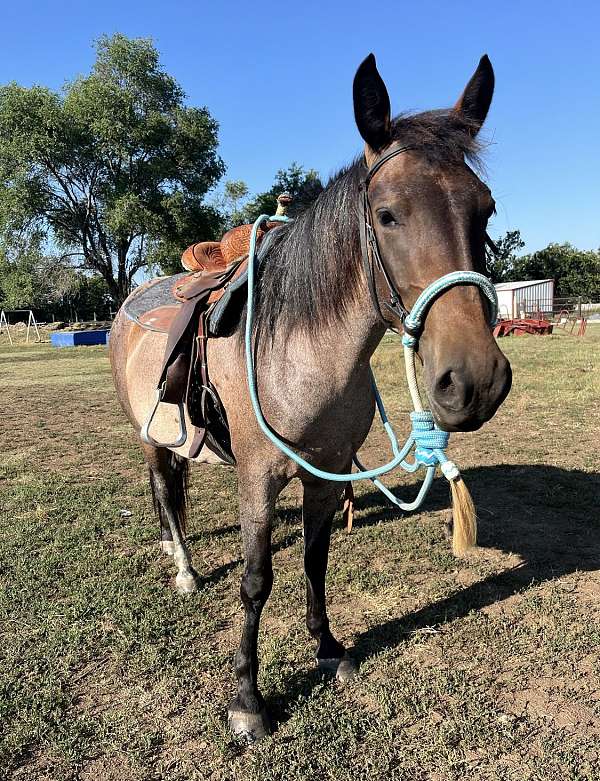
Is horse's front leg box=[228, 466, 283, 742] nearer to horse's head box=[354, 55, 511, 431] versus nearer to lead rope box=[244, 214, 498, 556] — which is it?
lead rope box=[244, 214, 498, 556]

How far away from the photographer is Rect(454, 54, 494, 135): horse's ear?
6.13 feet

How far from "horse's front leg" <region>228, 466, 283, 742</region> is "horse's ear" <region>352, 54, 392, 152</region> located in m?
1.35

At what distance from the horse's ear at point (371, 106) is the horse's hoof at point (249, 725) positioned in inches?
89.3

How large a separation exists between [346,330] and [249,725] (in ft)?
5.56

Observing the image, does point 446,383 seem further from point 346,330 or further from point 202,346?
point 202,346

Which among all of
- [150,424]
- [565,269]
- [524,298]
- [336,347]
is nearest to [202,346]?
[336,347]

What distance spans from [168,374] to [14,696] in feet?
5.40

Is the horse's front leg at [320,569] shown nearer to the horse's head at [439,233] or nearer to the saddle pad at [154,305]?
the horse's head at [439,233]

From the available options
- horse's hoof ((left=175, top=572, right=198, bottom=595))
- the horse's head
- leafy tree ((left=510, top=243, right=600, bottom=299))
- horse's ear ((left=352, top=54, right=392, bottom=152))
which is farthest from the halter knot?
leafy tree ((left=510, top=243, right=600, bottom=299))

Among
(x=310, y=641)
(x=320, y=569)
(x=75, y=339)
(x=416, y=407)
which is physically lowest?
(x=310, y=641)

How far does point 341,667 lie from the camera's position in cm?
262

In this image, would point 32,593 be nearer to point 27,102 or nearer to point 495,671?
point 495,671

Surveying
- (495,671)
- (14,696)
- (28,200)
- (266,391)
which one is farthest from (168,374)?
(28,200)

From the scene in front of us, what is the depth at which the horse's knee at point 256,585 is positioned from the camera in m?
2.37
